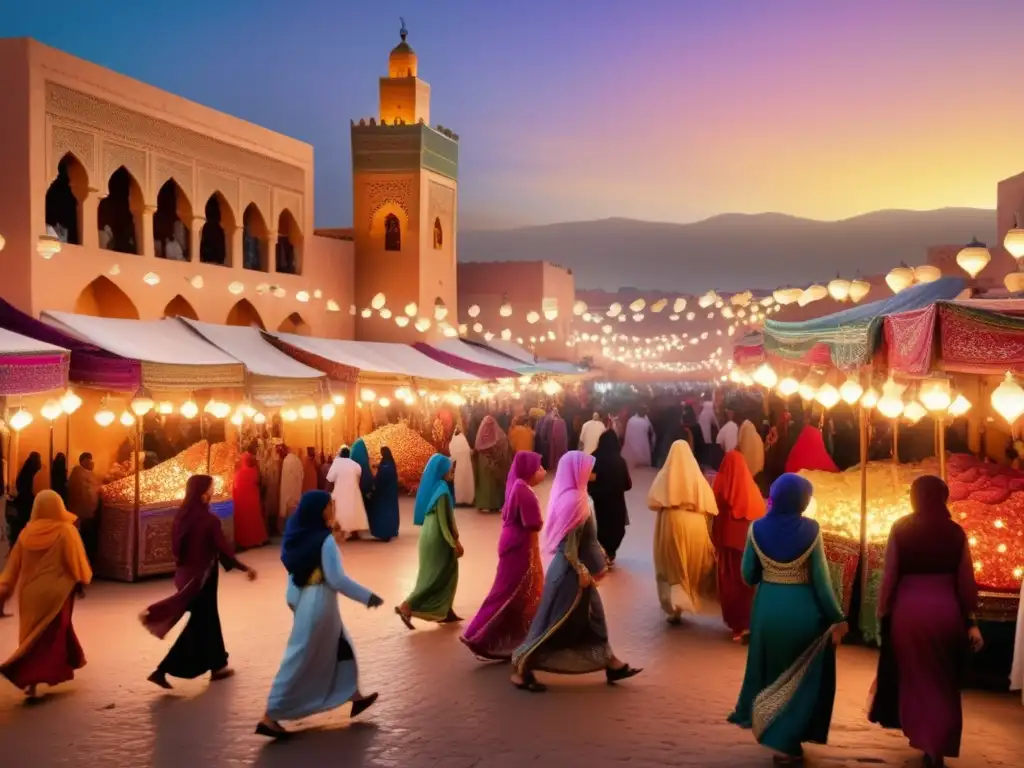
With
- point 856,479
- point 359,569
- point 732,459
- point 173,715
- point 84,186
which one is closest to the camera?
point 173,715

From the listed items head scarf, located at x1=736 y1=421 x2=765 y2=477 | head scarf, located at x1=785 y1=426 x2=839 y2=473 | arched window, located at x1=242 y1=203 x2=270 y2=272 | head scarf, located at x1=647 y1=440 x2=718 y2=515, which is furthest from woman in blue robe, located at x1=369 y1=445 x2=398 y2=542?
arched window, located at x1=242 y1=203 x2=270 y2=272

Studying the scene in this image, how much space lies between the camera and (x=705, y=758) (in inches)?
218

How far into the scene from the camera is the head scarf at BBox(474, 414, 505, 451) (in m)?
15.9

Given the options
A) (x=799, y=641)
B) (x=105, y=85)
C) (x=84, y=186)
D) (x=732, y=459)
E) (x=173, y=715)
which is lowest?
(x=173, y=715)

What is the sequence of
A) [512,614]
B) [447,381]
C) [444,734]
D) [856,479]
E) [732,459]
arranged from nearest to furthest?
1. [444,734]
2. [512,614]
3. [732,459]
4. [856,479]
5. [447,381]

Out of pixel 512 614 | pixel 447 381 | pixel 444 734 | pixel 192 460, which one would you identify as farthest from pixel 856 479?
pixel 447 381

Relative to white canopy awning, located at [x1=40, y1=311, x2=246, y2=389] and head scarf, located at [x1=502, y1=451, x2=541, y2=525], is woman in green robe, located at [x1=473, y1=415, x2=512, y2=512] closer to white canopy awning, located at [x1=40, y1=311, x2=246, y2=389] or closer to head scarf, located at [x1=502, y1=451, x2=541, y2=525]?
white canopy awning, located at [x1=40, y1=311, x2=246, y2=389]

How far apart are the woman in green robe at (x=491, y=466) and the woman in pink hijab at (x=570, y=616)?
8.82 metres

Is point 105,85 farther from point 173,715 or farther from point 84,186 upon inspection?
point 173,715

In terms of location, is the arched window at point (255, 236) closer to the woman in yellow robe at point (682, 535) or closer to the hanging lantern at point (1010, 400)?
the woman in yellow robe at point (682, 535)

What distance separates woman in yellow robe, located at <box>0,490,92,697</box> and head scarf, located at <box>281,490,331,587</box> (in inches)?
64.7

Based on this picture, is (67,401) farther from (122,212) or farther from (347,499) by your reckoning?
(122,212)

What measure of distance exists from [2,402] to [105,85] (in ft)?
23.2

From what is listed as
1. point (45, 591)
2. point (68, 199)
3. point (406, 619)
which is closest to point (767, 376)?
point (406, 619)
